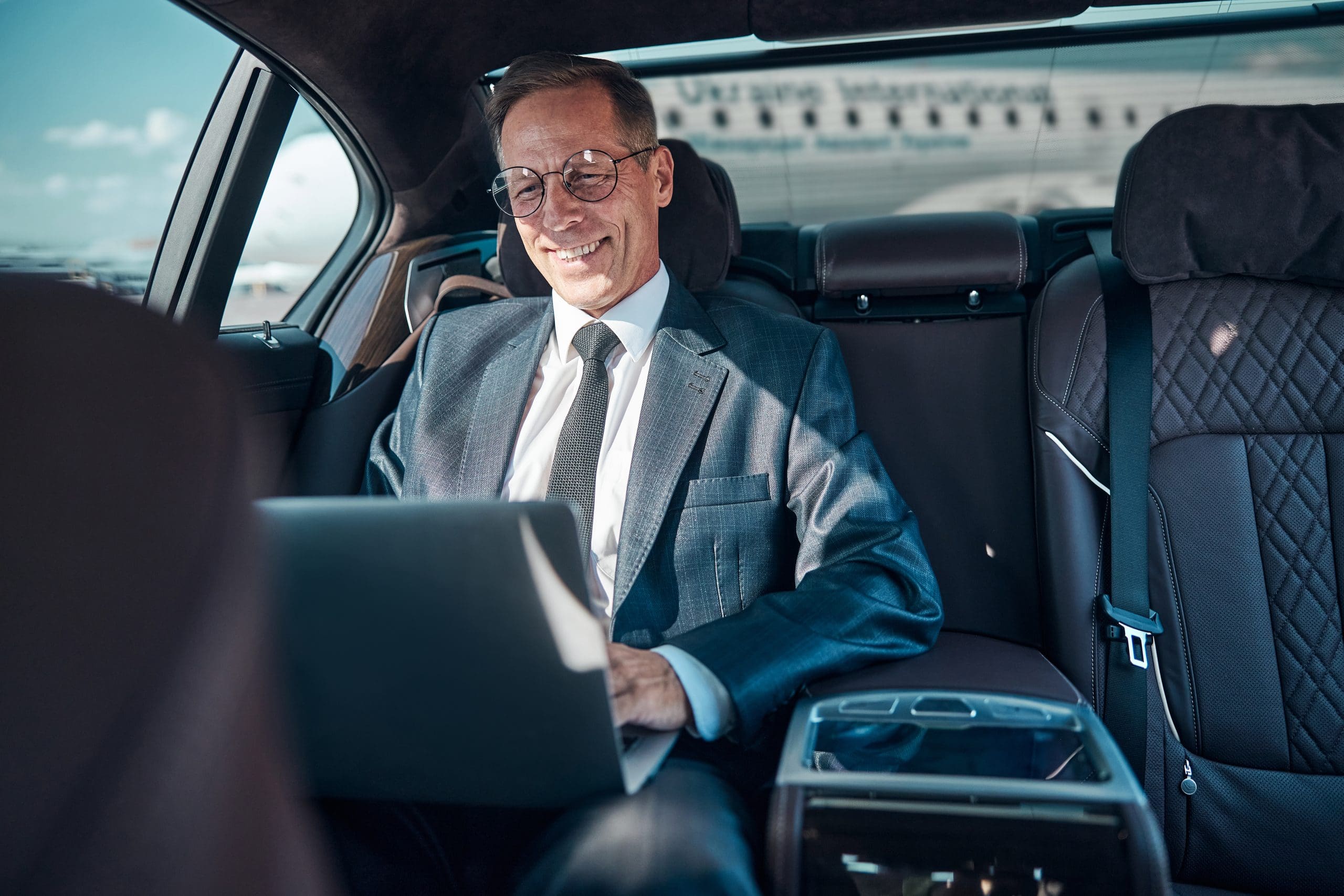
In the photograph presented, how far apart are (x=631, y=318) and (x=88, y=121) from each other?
0.93 metres

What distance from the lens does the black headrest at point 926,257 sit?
1.88 m

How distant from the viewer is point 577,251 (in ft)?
5.56

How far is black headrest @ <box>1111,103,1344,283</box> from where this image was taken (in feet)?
5.13

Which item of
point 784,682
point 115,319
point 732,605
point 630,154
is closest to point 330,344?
point 630,154

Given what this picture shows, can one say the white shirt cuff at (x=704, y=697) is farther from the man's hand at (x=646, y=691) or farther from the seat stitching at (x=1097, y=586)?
the seat stitching at (x=1097, y=586)

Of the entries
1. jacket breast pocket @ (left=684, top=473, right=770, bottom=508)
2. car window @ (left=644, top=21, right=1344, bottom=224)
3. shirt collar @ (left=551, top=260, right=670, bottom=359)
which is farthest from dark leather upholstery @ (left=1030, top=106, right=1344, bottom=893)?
car window @ (left=644, top=21, right=1344, bottom=224)

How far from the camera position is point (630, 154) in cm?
172

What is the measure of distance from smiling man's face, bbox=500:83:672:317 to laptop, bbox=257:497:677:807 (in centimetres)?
97

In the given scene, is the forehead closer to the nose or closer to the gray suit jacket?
the nose

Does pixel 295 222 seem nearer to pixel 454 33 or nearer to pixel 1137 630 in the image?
pixel 454 33

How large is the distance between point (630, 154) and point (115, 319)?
4.62 feet

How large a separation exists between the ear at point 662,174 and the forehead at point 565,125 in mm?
93

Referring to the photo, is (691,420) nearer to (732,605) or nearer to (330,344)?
(732,605)

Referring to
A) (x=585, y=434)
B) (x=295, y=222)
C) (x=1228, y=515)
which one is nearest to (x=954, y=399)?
(x=1228, y=515)
